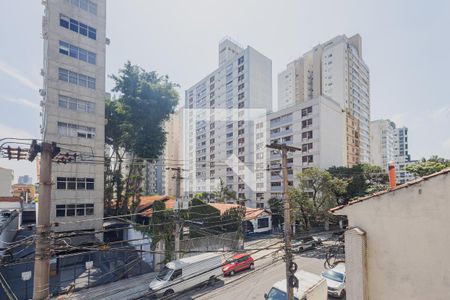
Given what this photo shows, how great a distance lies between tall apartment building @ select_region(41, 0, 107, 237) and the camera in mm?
21594

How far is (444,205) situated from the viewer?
500cm

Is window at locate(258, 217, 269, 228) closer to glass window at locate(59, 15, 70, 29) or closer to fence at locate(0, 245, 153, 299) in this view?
fence at locate(0, 245, 153, 299)

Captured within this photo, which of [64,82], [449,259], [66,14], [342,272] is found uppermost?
[66,14]

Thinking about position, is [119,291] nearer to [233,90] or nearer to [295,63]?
[233,90]

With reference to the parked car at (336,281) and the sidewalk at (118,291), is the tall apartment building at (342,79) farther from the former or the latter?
the sidewalk at (118,291)

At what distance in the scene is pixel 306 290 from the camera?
11.3 m

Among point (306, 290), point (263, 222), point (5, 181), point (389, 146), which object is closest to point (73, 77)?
point (306, 290)

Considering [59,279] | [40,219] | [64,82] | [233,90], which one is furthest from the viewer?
[233,90]

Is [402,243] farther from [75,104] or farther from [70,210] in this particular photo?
[75,104]

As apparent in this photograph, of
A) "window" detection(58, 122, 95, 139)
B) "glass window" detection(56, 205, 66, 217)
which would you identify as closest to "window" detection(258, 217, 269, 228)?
"glass window" detection(56, 205, 66, 217)

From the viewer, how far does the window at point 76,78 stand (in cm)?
2220

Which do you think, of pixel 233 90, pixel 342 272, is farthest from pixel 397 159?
pixel 342 272

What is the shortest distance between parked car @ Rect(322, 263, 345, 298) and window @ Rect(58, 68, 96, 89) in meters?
26.5

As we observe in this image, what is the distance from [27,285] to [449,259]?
21.6m
